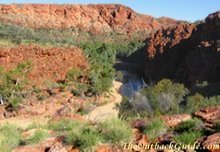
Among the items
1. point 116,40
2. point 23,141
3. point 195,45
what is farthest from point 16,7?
point 23,141

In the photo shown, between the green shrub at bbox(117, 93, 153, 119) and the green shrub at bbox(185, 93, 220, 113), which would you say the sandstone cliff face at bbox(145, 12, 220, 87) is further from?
the green shrub at bbox(117, 93, 153, 119)

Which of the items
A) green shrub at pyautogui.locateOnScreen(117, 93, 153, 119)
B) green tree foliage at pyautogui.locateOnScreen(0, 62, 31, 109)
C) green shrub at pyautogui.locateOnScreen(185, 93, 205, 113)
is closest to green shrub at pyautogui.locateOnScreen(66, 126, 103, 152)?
green shrub at pyautogui.locateOnScreen(117, 93, 153, 119)

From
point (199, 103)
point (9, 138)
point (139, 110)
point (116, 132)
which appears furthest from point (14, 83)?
point (116, 132)

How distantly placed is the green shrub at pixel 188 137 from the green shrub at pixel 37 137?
229 cm

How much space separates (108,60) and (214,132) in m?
55.1

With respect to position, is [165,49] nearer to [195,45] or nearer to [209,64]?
[195,45]

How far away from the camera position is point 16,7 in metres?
107

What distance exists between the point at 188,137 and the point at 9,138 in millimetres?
3084

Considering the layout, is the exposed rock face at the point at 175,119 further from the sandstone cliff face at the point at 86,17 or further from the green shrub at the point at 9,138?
the sandstone cliff face at the point at 86,17

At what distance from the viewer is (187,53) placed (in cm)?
5406

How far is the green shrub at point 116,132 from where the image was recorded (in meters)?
7.29

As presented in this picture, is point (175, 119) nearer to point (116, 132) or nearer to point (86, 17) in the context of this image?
point (116, 132)

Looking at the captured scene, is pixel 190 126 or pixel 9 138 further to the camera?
pixel 9 138

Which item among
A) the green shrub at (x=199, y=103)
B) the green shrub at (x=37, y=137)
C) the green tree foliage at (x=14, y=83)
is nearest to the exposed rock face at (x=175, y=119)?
the green shrub at (x=37, y=137)
